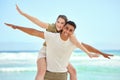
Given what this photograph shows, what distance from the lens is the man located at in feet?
9.60

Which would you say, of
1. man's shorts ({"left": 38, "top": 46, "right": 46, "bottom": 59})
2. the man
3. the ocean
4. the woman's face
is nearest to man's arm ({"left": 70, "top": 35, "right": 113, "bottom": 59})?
the man

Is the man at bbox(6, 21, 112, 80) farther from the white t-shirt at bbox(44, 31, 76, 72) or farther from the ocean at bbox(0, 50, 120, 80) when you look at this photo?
the ocean at bbox(0, 50, 120, 80)

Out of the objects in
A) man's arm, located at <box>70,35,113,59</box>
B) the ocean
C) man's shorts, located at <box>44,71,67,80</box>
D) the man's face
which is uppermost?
the man's face

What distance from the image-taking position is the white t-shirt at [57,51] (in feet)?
9.65

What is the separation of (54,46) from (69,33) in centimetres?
14

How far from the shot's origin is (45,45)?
309cm

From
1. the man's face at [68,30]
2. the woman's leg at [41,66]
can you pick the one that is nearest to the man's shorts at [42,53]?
the woman's leg at [41,66]

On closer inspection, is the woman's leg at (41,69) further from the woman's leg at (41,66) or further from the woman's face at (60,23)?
the woman's face at (60,23)

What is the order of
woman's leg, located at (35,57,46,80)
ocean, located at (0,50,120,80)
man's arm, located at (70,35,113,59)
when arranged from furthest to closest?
ocean, located at (0,50,120,80), woman's leg, located at (35,57,46,80), man's arm, located at (70,35,113,59)

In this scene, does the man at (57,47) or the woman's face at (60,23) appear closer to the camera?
the man at (57,47)

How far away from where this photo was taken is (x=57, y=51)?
2.97 metres

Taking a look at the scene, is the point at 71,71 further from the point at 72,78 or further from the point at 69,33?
the point at 69,33

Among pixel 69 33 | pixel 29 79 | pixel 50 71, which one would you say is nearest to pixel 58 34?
pixel 69 33

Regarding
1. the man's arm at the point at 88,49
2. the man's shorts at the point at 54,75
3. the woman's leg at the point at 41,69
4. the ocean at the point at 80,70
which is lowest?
the ocean at the point at 80,70
